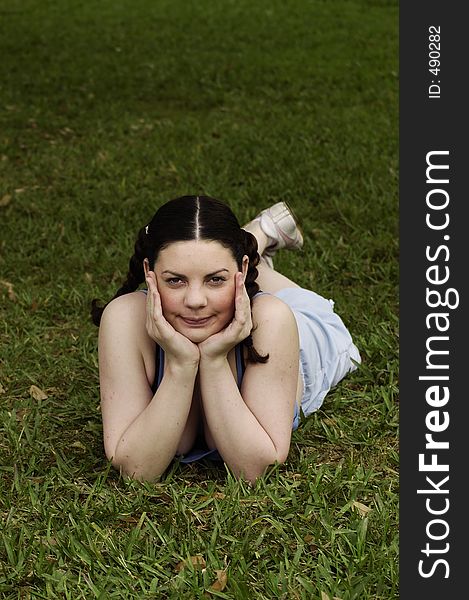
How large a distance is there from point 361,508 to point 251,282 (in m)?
0.88

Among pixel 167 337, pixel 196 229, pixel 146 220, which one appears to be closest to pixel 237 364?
pixel 167 337

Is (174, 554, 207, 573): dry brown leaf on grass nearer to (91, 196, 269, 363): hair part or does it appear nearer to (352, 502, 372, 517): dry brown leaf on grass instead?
(352, 502, 372, 517): dry brown leaf on grass

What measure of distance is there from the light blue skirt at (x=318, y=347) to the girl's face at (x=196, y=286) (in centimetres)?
73

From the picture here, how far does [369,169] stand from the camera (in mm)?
7234

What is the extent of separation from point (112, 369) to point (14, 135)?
5.32 metres

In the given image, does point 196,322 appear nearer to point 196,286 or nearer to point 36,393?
point 196,286

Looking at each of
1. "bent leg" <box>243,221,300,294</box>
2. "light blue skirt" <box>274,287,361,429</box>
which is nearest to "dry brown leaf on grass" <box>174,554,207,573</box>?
"light blue skirt" <box>274,287,361,429</box>

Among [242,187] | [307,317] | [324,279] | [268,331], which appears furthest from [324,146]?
[268,331]

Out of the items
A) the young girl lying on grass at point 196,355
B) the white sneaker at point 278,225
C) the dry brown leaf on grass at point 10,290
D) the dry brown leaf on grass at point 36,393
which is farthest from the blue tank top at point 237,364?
the dry brown leaf on grass at point 10,290

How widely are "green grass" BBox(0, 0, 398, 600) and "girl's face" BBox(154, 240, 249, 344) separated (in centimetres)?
57

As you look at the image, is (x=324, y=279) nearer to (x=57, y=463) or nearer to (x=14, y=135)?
(x=57, y=463)

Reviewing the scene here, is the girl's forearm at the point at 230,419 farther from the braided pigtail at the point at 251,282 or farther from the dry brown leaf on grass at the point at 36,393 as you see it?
the dry brown leaf on grass at the point at 36,393

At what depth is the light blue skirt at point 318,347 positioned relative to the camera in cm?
405

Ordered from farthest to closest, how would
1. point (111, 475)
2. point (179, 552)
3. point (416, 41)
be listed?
point (416, 41) → point (111, 475) → point (179, 552)
